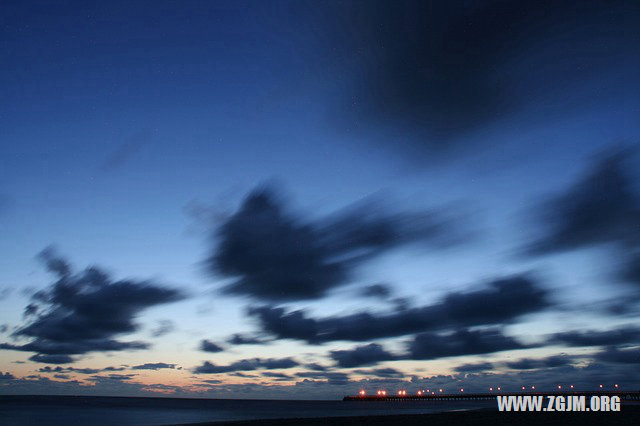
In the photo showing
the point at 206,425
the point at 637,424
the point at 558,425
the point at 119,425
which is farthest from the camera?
the point at 119,425

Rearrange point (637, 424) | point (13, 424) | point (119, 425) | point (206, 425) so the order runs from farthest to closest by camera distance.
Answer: point (13, 424) → point (119, 425) → point (206, 425) → point (637, 424)

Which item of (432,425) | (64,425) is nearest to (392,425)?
(432,425)

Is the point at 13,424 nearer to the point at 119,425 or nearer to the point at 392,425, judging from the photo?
the point at 119,425

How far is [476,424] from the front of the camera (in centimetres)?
4953

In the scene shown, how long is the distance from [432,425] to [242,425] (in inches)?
755

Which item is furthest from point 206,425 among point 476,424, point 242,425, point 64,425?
point 64,425

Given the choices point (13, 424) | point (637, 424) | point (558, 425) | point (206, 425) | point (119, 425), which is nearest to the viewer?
point (637, 424)

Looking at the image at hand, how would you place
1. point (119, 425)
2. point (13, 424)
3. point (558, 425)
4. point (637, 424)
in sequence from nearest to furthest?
point (637, 424)
point (558, 425)
point (119, 425)
point (13, 424)

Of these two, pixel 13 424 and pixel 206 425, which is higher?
pixel 206 425

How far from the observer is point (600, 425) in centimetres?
4484

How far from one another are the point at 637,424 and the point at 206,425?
Result: 41999 mm

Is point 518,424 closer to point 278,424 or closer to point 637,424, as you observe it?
point 637,424

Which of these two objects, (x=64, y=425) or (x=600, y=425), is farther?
(x=64, y=425)

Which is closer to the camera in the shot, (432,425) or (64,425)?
(432,425)
